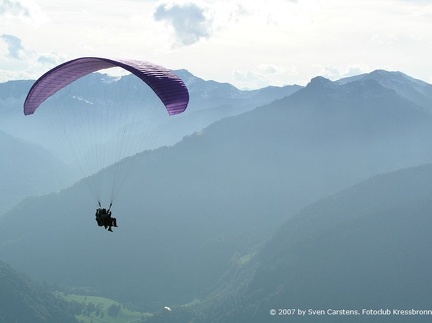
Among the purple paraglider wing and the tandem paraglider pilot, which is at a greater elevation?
the purple paraglider wing

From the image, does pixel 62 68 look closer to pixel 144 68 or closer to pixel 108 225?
pixel 144 68

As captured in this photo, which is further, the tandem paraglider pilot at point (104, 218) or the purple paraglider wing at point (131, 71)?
the tandem paraglider pilot at point (104, 218)

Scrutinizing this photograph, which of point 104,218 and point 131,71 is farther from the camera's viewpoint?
point 104,218

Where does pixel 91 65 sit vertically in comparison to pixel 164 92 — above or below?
above

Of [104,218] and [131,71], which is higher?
[131,71]

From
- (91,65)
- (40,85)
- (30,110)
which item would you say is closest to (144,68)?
(91,65)

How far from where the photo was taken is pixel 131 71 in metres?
30.9

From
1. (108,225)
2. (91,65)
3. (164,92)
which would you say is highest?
(91,65)

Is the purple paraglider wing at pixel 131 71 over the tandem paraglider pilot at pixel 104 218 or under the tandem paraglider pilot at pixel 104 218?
over

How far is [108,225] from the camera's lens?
33.4 meters

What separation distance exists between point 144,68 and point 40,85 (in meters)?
9.92

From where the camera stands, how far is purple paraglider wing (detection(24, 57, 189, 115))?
1239 inches

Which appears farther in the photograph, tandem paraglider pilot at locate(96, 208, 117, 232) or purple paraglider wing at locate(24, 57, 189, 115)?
tandem paraglider pilot at locate(96, 208, 117, 232)

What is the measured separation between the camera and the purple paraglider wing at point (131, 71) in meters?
31.5
